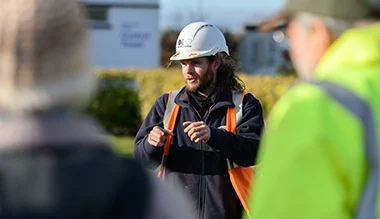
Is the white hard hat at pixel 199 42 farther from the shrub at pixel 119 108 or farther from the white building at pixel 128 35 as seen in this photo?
the white building at pixel 128 35

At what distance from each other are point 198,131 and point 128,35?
68.0 feet

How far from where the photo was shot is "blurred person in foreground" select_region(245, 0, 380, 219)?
1969mm

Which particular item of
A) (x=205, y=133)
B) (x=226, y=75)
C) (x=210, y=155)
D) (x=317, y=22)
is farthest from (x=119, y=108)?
(x=317, y=22)

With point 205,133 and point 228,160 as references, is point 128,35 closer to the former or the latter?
point 228,160

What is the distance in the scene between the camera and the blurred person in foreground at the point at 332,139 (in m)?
1.97

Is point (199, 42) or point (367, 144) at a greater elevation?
point (367, 144)

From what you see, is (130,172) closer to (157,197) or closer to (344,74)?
(157,197)

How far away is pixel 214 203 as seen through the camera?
14.1 feet

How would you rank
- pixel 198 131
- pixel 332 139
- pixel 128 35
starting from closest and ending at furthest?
1. pixel 332 139
2. pixel 198 131
3. pixel 128 35

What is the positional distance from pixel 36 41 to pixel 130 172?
0.38 m

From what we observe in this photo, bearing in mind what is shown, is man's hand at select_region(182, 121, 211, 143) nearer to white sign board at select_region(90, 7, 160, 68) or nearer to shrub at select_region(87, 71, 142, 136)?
shrub at select_region(87, 71, 142, 136)

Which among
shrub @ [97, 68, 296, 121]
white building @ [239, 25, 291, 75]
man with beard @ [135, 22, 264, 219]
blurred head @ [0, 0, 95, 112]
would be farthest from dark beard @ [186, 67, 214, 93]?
white building @ [239, 25, 291, 75]

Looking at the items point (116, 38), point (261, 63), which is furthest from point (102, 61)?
point (261, 63)

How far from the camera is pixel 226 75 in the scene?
4.60 m
